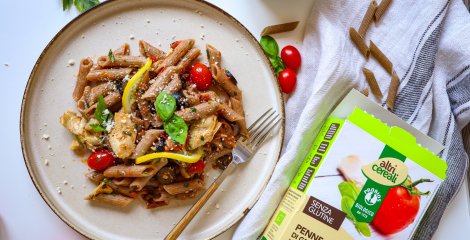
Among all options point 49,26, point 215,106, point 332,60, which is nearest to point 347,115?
point 332,60

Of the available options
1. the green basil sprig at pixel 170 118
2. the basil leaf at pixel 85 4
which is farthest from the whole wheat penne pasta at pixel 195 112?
the basil leaf at pixel 85 4

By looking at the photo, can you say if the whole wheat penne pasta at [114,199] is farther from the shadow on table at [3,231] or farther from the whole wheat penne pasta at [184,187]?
the shadow on table at [3,231]

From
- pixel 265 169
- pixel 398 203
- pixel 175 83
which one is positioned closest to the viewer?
pixel 398 203

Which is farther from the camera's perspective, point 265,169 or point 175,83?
point 265,169

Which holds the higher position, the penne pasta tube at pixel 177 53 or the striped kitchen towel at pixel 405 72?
the striped kitchen towel at pixel 405 72

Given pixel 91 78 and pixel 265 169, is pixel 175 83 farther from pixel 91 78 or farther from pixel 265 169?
pixel 265 169

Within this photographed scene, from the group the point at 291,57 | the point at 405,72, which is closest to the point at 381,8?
the point at 405,72
